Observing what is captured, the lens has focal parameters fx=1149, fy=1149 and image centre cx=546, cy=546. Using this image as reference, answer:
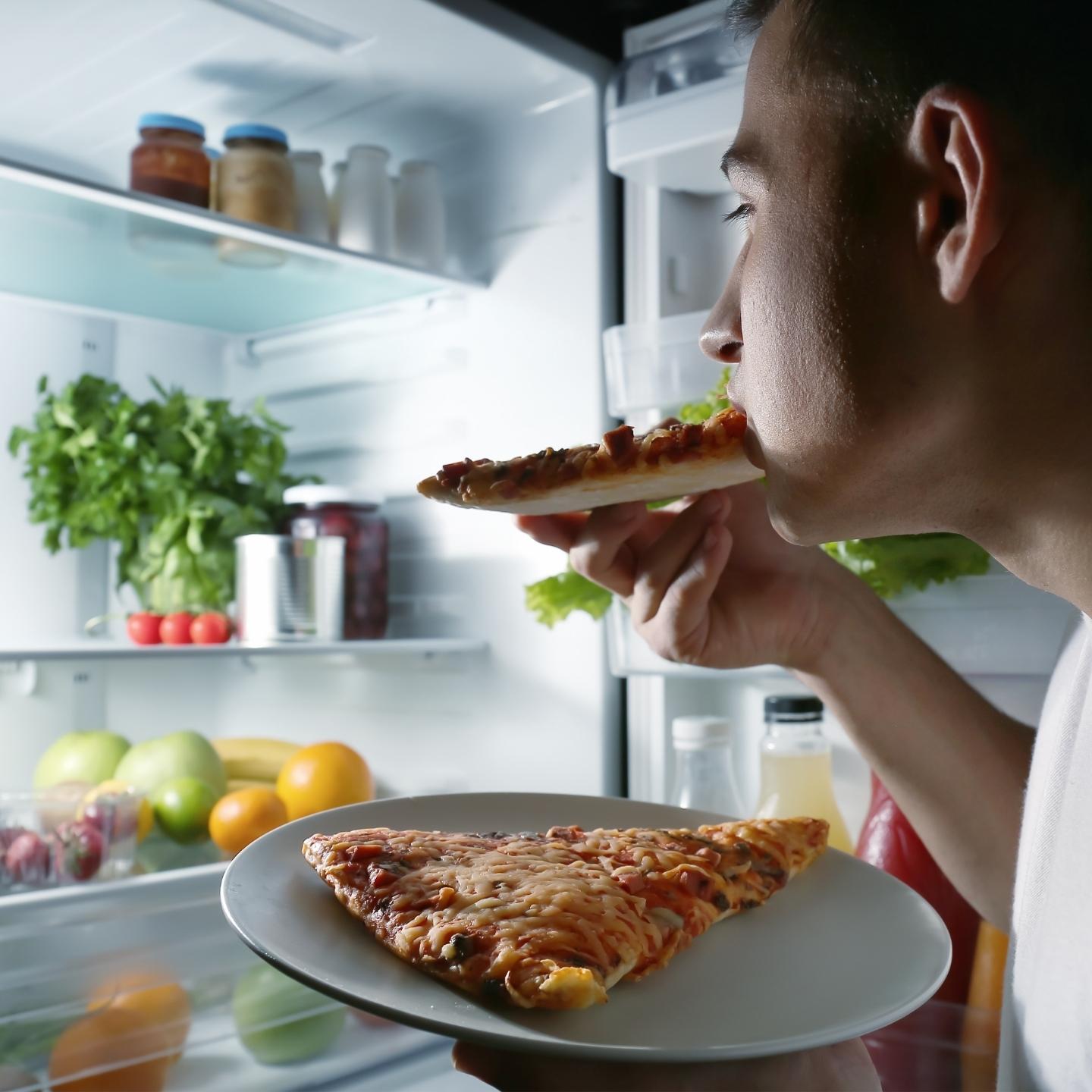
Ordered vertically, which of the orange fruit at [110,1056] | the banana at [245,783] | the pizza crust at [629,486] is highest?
the pizza crust at [629,486]

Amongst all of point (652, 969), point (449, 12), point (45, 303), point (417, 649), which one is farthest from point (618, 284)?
A: point (652, 969)

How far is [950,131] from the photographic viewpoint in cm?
51

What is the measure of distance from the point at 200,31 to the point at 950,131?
106cm

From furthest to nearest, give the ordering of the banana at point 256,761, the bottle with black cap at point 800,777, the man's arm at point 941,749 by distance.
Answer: the banana at point 256,761 < the bottle with black cap at point 800,777 < the man's arm at point 941,749

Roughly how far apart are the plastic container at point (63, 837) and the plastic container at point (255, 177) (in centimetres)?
69

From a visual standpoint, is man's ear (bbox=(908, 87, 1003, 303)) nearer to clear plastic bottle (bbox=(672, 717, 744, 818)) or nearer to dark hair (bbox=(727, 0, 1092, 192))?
dark hair (bbox=(727, 0, 1092, 192))

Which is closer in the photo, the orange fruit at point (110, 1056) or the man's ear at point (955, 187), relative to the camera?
the man's ear at point (955, 187)

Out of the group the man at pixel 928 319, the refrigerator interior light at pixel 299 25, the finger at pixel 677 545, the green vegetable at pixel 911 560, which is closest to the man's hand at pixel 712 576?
the finger at pixel 677 545

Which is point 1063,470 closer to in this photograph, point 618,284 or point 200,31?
point 618,284

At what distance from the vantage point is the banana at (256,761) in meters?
1.70

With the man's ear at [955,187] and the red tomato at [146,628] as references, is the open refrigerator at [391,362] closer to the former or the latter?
the red tomato at [146,628]

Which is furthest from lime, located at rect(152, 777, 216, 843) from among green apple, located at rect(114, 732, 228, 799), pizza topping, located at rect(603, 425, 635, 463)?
pizza topping, located at rect(603, 425, 635, 463)

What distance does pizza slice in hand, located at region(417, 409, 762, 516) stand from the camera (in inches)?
27.7

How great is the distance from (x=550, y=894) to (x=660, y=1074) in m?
0.10
